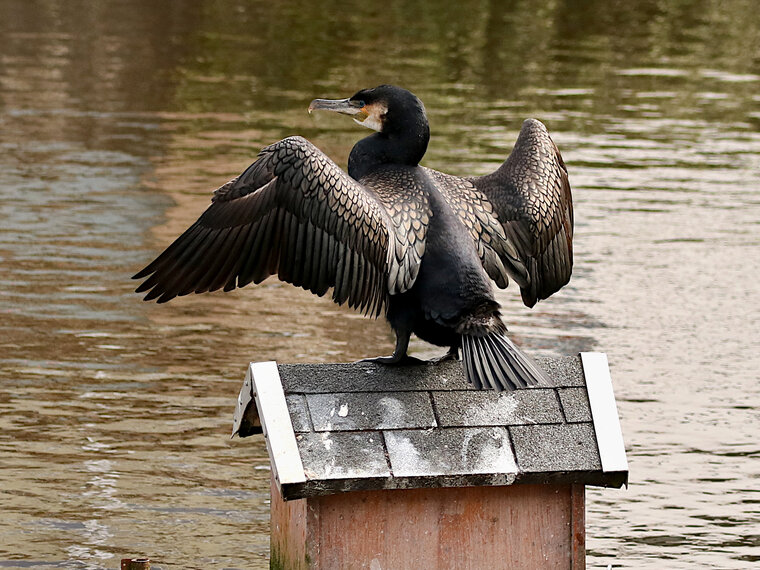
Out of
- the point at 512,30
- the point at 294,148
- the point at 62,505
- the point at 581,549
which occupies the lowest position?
the point at 512,30

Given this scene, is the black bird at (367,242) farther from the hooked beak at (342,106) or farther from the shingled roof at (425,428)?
the shingled roof at (425,428)

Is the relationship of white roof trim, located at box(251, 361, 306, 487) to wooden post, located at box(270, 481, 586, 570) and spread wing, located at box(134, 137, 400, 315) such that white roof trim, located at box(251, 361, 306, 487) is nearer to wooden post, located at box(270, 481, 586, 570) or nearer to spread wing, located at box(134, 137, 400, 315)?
wooden post, located at box(270, 481, 586, 570)

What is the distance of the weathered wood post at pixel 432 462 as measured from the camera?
413 centimetres

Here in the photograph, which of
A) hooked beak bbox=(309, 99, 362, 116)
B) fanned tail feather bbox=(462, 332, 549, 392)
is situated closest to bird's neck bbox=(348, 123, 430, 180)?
hooked beak bbox=(309, 99, 362, 116)

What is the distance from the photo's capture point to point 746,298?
32.7ft

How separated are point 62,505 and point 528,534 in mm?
2399

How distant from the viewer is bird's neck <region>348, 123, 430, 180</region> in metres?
4.67

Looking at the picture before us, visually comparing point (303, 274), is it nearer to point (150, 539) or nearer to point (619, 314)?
point (150, 539)

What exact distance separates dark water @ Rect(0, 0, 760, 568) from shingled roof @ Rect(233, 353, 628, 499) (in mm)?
1578

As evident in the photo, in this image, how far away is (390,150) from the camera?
470 cm

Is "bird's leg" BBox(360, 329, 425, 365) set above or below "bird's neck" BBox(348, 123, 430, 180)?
below

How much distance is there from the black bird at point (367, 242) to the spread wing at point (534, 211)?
0.23m

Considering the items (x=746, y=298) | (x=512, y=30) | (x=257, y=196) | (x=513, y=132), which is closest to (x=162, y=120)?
(x=513, y=132)

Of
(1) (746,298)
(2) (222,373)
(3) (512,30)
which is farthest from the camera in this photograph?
(3) (512,30)
